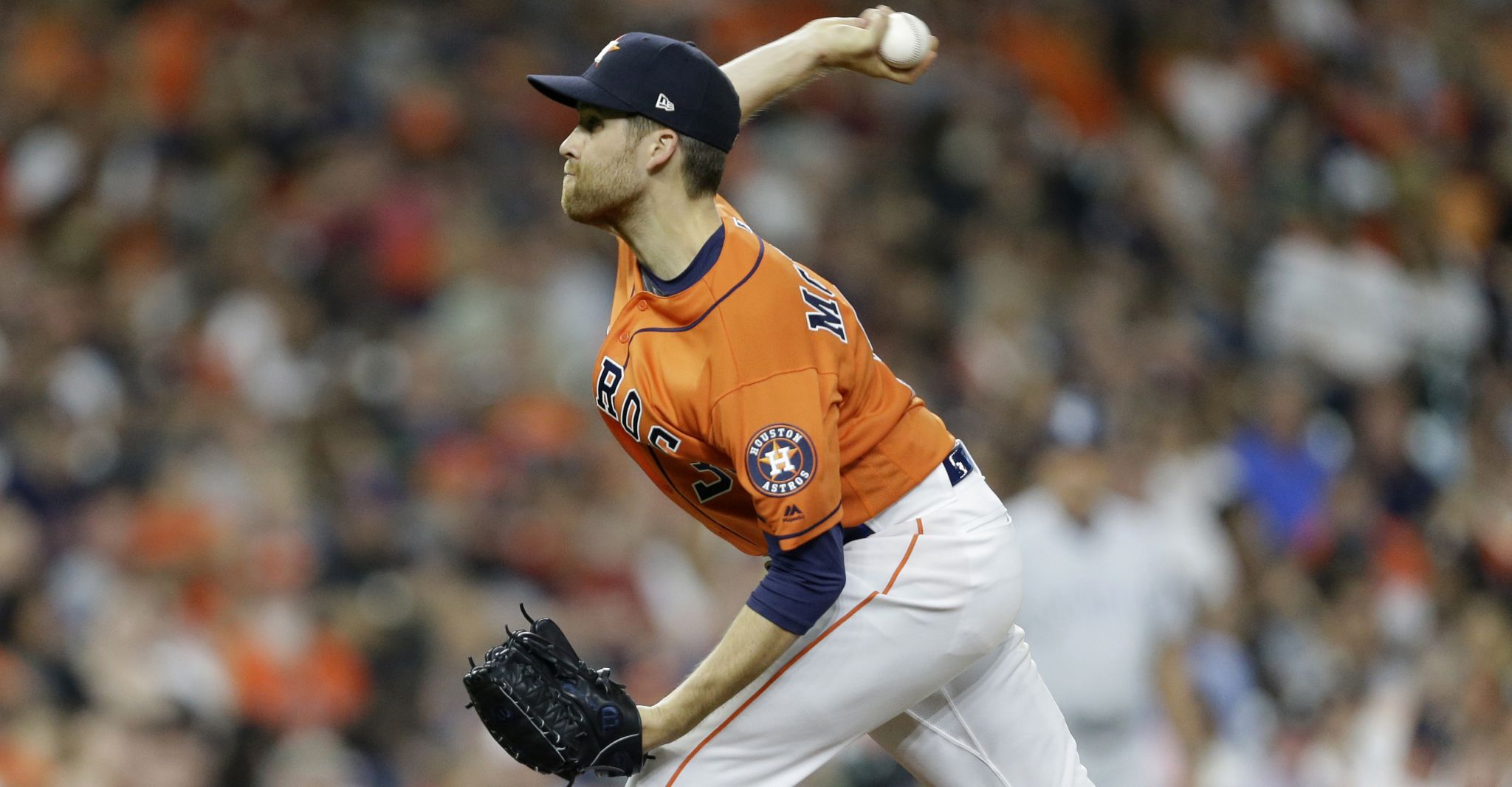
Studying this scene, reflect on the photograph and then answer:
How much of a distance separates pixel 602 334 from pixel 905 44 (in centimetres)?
523

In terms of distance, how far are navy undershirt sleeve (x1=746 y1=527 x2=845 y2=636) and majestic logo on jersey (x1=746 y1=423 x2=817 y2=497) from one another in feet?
0.40

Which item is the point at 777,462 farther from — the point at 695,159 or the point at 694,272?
the point at 695,159

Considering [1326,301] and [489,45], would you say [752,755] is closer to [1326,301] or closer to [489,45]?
[489,45]

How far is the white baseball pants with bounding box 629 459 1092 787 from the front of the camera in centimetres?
340

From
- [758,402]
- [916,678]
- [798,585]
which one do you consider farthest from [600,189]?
[916,678]

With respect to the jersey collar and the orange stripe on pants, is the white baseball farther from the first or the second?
the orange stripe on pants

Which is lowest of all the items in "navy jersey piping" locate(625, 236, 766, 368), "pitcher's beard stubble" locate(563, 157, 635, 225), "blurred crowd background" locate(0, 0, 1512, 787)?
"blurred crowd background" locate(0, 0, 1512, 787)

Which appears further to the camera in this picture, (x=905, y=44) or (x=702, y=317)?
(x=905, y=44)

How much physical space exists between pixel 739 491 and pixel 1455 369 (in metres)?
8.18

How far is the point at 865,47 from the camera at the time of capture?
3947 millimetres

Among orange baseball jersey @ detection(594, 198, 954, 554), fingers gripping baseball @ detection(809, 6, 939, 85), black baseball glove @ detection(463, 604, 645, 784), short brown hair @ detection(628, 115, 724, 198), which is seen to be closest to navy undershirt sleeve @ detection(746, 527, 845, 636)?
orange baseball jersey @ detection(594, 198, 954, 554)

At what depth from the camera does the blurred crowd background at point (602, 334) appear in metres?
A: 6.75

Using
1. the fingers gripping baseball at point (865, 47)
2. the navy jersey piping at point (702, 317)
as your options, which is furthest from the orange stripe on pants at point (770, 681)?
the fingers gripping baseball at point (865, 47)

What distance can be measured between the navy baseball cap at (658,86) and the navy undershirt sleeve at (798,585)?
0.82m
